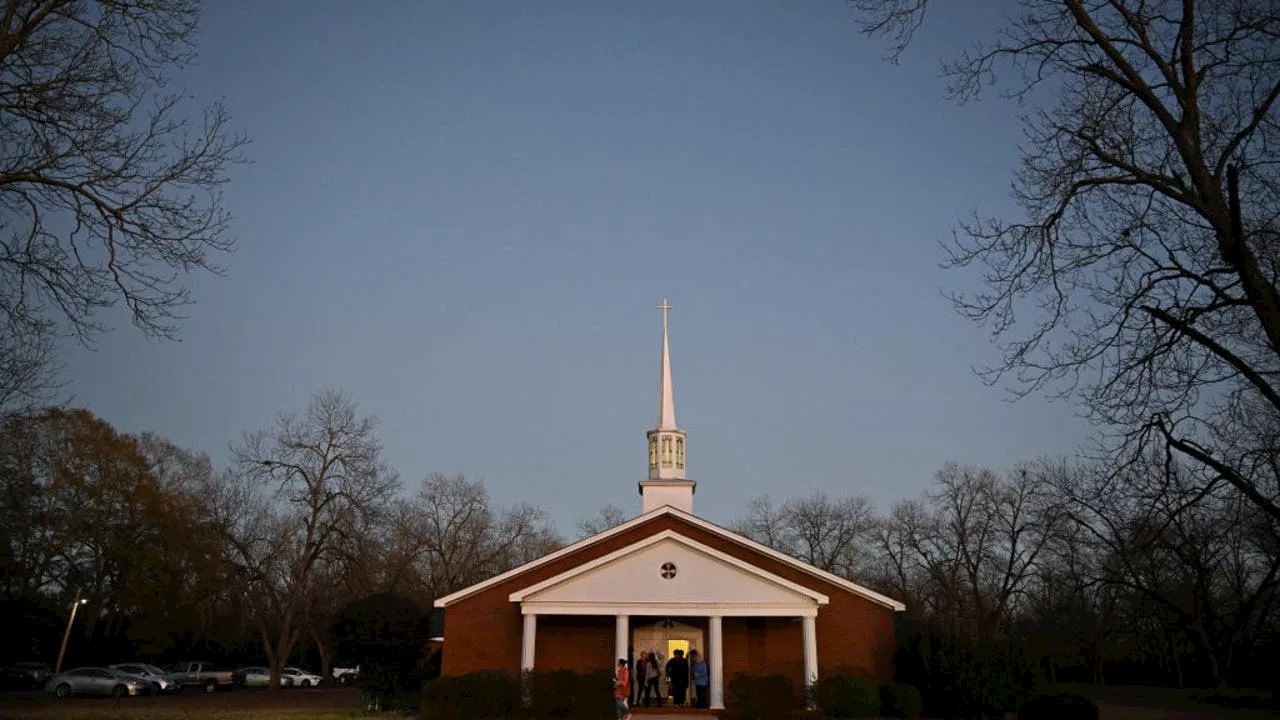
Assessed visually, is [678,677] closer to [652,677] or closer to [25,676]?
[652,677]

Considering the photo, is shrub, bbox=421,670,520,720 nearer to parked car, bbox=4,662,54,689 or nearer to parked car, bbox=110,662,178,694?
parked car, bbox=110,662,178,694

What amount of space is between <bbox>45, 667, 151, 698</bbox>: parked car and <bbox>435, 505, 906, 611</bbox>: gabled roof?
19224mm

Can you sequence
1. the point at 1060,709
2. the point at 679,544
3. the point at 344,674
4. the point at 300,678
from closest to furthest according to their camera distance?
the point at 1060,709 → the point at 679,544 → the point at 300,678 → the point at 344,674

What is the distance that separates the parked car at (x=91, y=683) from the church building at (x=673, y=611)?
19640mm

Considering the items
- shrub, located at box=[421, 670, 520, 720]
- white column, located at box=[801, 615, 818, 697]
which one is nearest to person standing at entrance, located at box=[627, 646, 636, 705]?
shrub, located at box=[421, 670, 520, 720]

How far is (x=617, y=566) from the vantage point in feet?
99.6

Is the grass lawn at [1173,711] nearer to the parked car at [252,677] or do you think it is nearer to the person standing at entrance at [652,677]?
the person standing at entrance at [652,677]

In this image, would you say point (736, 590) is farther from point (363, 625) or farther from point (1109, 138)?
point (1109, 138)

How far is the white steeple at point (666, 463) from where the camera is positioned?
123ft

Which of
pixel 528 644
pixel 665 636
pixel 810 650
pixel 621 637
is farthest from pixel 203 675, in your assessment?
pixel 810 650

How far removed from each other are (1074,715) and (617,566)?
14042 millimetres

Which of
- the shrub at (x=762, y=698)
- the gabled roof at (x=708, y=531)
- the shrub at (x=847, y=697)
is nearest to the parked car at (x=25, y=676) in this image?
the gabled roof at (x=708, y=531)

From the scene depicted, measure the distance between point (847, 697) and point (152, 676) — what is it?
3424 cm

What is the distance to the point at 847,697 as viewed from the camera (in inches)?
1100
